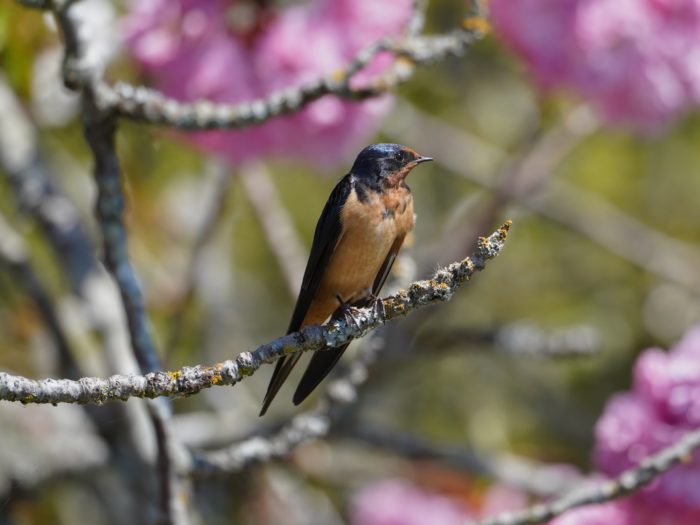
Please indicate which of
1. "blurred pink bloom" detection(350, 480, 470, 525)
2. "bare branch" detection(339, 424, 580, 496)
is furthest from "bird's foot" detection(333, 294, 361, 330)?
"blurred pink bloom" detection(350, 480, 470, 525)

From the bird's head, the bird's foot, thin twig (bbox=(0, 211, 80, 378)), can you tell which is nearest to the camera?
the bird's foot

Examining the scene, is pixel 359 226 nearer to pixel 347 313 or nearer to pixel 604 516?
pixel 347 313

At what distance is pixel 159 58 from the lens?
6.56ft

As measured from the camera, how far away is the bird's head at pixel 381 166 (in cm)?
132

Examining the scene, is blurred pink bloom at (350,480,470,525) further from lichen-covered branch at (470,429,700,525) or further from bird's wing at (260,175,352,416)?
bird's wing at (260,175,352,416)

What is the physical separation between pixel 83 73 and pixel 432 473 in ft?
6.26

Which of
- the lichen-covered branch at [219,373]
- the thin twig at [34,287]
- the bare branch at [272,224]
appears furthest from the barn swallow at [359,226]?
the bare branch at [272,224]

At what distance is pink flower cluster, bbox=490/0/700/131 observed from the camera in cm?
204

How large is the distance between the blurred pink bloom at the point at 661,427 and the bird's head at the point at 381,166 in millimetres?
687

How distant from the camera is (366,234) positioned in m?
1.33

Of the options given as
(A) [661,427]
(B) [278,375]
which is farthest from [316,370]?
(A) [661,427]

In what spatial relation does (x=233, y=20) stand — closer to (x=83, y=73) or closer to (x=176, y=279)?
(x=83, y=73)

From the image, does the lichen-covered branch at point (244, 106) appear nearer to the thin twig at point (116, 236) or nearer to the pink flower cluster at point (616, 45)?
the thin twig at point (116, 236)

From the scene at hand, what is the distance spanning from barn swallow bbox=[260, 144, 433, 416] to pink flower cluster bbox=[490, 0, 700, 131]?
837 mm
